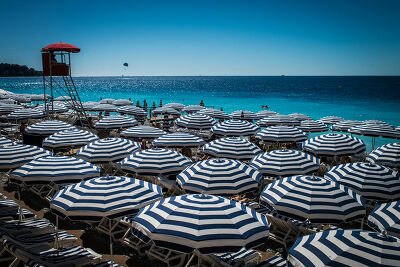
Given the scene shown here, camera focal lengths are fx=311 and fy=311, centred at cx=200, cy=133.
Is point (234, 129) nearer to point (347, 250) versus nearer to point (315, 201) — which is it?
point (315, 201)

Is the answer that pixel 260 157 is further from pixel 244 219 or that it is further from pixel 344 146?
pixel 244 219

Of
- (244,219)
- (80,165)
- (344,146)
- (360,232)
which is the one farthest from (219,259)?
(344,146)

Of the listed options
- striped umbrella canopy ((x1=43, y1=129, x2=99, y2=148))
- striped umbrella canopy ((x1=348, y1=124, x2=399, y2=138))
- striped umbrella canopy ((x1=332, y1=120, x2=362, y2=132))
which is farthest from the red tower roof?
striped umbrella canopy ((x1=348, y1=124, x2=399, y2=138))

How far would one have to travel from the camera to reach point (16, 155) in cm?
761

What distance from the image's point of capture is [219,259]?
5320mm

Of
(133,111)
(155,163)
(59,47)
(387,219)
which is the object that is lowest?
(387,219)

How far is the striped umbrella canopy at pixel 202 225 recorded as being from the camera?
4.12m

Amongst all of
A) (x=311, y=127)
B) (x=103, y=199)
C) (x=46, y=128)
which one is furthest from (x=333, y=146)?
(x=46, y=128)

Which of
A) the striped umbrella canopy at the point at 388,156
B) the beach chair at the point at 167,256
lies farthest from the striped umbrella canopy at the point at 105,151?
the striped umbrella canopy at the point at 388,156

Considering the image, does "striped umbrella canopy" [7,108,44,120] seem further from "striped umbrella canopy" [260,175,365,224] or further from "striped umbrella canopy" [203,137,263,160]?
"striped umbrella canopy" [260,175,365,224]

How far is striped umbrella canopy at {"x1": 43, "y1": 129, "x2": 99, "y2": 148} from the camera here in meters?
10.2

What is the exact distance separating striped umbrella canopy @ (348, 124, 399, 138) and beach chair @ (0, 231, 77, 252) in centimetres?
1240

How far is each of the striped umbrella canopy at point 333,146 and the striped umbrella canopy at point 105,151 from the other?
234 inches

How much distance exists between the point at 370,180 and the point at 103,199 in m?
5.75
